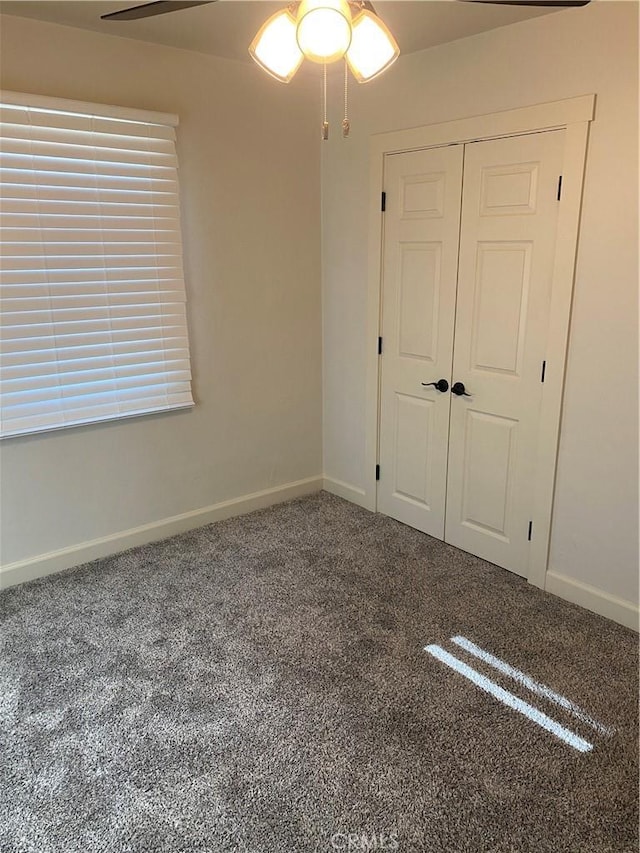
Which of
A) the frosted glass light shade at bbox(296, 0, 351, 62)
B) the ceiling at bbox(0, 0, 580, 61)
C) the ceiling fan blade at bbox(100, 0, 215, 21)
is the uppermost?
the ceiling at bbox(0, 0, 580, 61)

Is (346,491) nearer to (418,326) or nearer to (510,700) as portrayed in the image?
(418,326)

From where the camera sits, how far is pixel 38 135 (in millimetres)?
2631

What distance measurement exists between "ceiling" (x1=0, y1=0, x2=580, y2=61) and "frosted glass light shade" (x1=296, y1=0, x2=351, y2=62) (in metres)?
1.08

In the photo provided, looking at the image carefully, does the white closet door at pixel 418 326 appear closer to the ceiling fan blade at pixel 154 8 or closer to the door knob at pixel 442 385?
the door knob at pixel 442 385

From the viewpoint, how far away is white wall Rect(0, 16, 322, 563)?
112 inches

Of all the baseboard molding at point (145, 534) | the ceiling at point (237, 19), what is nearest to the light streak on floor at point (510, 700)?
the baseboard molding at point (145, 534)

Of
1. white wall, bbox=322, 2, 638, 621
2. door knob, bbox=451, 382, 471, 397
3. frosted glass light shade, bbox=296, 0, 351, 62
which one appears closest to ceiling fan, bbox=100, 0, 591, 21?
frosted glass light shade, bbox=296, 0, 351, 62

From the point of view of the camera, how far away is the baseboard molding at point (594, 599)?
8.49 ft

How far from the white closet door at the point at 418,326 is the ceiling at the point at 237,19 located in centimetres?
49

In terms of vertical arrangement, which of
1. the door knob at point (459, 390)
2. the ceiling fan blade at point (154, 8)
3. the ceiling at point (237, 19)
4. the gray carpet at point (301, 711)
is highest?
the ceiling at point (237, 19)

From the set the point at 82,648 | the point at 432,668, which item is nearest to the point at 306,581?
the point at 432,668

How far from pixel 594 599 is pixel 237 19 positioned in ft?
9.85

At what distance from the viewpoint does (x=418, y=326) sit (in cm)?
323

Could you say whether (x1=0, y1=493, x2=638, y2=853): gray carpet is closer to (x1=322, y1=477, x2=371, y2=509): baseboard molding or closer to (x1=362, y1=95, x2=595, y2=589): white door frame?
(x1=362, y1=95, x2=595, y2=589): white door frame
